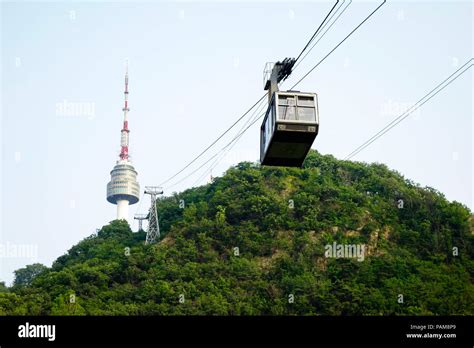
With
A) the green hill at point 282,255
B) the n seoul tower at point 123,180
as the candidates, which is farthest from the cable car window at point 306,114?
the n seoul tower at point 123,180

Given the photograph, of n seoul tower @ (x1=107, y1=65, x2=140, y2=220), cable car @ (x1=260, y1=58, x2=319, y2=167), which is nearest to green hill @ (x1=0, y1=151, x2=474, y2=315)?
cable car @ (x1=260, y1=58, x2=319, y2=167)

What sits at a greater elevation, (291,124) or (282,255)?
(291,124)

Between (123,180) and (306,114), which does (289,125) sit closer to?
(306,114)

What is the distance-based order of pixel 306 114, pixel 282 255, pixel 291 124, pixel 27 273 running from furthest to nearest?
pixel 27 273, pixel 282 255, pixel 306 114, pixel 291 124

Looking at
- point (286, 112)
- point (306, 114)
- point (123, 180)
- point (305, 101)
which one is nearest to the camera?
point (286, 112)

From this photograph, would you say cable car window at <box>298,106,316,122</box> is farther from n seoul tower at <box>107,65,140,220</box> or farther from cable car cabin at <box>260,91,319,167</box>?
n seoul tower at <box>107,65,140,220</box>

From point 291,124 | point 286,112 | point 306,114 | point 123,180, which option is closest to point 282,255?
point 306,114

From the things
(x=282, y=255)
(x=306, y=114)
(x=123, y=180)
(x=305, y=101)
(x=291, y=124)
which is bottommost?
(x=282, y=255)
